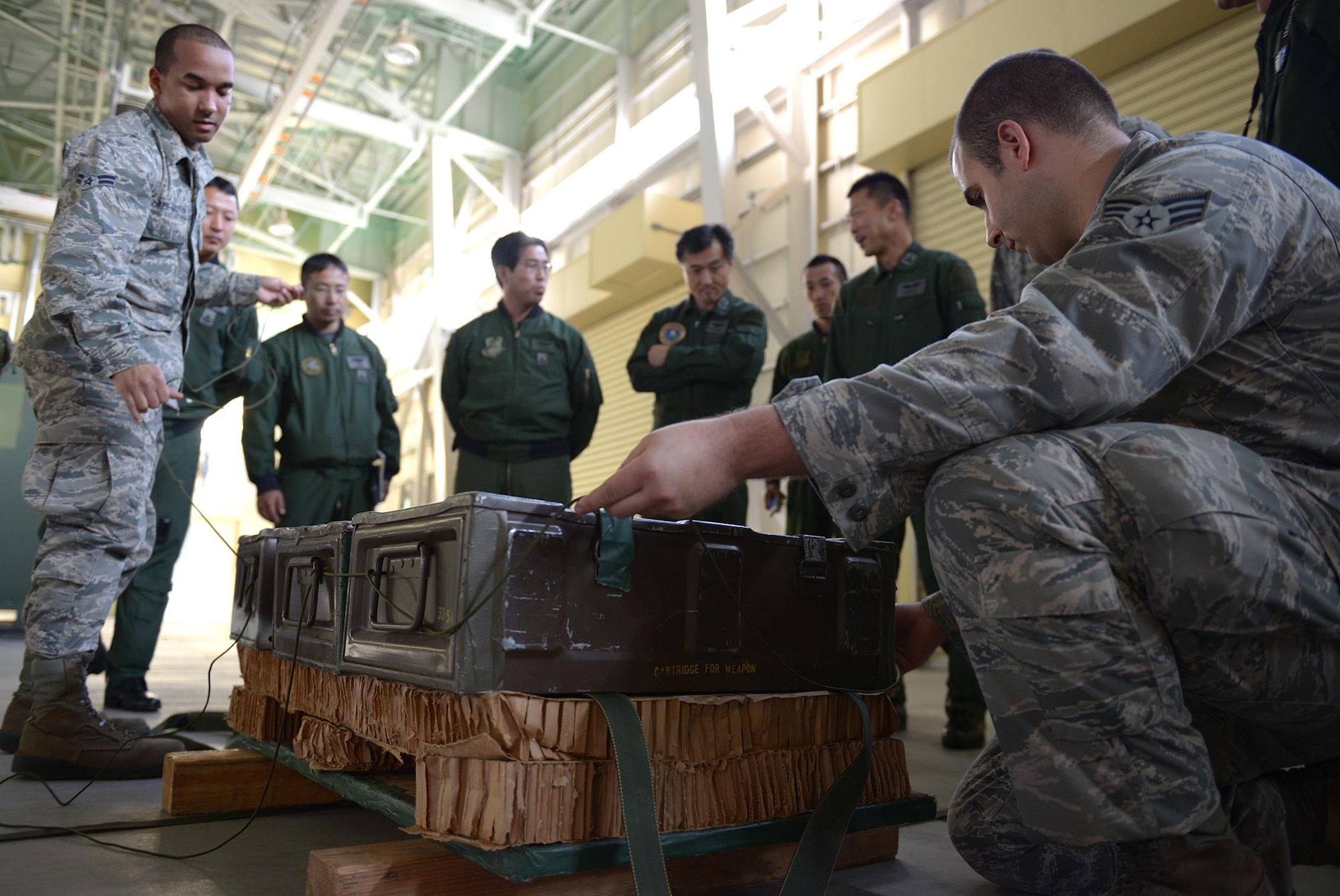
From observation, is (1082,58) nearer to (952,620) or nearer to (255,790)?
(952,620)

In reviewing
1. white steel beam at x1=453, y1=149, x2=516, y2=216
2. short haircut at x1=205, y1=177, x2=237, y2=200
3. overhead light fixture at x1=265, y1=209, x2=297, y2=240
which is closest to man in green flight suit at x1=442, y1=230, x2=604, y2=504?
short haircut at x1=205, y1=177, x2=237, y2=200

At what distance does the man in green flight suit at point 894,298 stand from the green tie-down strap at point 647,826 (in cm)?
154

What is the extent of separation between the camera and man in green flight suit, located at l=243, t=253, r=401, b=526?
130 inches

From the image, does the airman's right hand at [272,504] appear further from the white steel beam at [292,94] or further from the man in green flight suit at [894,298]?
the white steel beam at [292,94]

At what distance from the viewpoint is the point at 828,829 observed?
1102 mm

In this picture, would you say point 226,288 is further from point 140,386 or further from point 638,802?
point 638,802

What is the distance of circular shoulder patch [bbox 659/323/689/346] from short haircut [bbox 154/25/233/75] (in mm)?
1717

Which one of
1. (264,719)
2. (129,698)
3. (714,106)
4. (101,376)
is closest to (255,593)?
(264,719)

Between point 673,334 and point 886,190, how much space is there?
912mm

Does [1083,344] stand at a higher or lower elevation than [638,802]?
higher

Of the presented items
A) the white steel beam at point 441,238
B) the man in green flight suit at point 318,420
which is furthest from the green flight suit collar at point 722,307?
the white steel beam at point 441,238

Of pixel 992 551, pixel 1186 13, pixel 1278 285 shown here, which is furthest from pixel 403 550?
pixel 1186 13

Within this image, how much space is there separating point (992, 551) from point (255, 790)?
1.25 meters

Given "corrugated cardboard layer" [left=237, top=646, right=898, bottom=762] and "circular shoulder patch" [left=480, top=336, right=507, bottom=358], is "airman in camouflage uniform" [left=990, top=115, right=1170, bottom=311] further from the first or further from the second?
"circular shoulder patch" [left=480, top=336, right=507, bottom=358]
